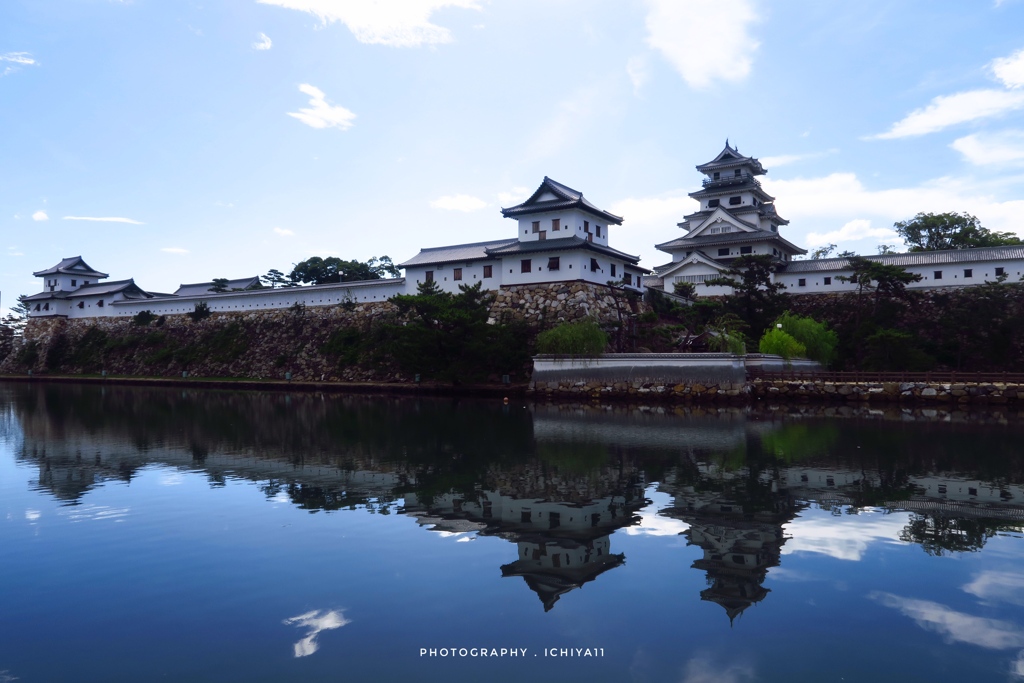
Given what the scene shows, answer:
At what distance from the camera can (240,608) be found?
7172 mm

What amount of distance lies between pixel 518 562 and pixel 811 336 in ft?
108

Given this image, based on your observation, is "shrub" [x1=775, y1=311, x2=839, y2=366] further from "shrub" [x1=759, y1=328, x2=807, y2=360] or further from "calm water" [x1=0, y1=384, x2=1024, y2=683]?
"calm water" [x1=0, y1=384, x2=1024, y2=683]

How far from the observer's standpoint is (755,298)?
40812mm

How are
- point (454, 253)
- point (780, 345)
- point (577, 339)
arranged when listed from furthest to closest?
point (454, 253), point (780, 345), point (577, 339)

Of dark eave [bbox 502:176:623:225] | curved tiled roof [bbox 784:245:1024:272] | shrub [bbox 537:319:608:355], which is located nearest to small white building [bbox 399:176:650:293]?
dark eave [bbox 502:176:623:225]

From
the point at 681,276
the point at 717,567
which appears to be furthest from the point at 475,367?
the point at 717,567

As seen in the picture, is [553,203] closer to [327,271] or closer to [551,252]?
[551,252]

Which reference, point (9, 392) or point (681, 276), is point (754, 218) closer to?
point (681, 276)

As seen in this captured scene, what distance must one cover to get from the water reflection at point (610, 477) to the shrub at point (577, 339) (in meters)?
7.81

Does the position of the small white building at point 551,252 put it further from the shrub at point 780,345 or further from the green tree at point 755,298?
the shrub at point 780,345

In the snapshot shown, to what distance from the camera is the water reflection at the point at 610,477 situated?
29.4ft

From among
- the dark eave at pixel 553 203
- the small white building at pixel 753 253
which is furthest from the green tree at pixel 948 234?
the dark eave at pixel 553 203

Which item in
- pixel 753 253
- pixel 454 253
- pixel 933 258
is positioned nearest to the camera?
pixel 933 258

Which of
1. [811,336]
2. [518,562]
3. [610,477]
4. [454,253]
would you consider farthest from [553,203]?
[518,562]
